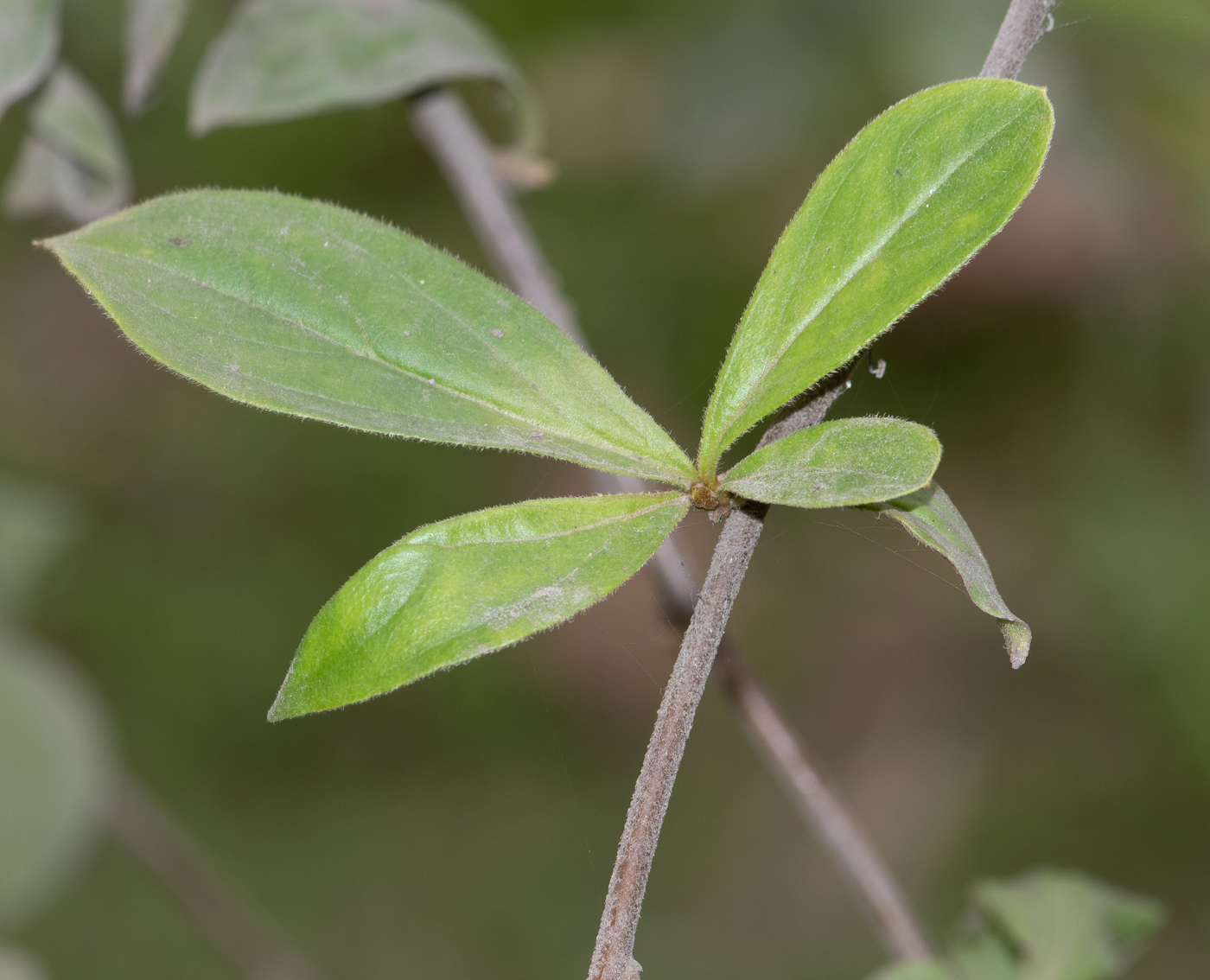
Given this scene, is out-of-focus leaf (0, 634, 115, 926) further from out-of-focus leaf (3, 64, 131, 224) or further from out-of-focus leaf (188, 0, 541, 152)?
out-of-focus leaf (188, 0, 541, 152)

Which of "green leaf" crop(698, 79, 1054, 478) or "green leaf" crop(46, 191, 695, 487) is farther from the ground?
"green leaf" crop(46, 191, 695, 487)

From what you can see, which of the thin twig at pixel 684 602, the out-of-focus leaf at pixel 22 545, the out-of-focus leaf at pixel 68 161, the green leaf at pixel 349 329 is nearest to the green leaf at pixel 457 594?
the green leaf at pixel 349 329

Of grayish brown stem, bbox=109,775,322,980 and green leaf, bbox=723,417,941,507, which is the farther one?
grayish brown stem, bbox=109,775,322,980

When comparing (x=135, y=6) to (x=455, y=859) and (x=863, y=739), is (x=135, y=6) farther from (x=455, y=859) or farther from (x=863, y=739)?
(x=863, y=739)

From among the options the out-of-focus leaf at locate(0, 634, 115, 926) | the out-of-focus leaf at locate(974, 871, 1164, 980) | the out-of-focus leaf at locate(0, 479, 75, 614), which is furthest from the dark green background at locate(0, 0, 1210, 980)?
the out-of-focus leaf at locate(974, 871, 1164, 980)

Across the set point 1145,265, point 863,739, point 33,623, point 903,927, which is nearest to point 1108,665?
point 863,739

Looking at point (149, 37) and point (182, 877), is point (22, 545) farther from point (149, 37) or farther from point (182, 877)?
point (149, 37)

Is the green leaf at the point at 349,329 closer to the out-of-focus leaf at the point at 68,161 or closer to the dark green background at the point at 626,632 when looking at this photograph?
the out-of-focus leaf at the point at 68,161
